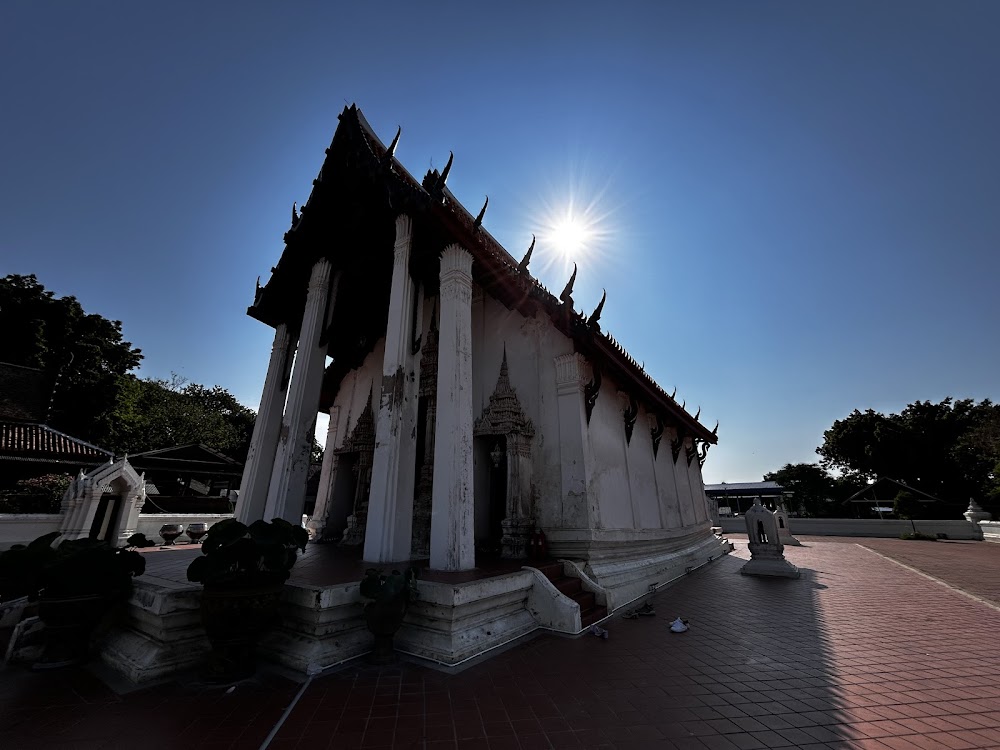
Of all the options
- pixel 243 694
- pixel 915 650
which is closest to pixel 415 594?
pixel 243 694

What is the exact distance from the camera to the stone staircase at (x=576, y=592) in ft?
16.6

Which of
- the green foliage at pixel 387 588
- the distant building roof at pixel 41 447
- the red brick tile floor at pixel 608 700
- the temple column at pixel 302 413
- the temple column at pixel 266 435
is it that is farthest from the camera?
the distant building roof at pixel 41 447

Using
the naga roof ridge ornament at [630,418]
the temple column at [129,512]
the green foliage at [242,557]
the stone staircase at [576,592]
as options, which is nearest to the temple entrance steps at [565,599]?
the stone staircase at [576,592]

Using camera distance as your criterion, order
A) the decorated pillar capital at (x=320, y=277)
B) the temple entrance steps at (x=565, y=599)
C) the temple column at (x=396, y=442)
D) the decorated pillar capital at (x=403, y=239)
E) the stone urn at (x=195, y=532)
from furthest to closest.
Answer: the stone urn at (x=195, y=532), the decorated pillar capital at (x=320, y=277), the decorated pillar capital at (x=403, y=239), the temple column at (x=396, y=442), the temple entrance steps at (x=565, y=599)

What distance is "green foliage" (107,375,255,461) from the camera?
79.9ft

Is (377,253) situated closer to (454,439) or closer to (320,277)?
(320,277)

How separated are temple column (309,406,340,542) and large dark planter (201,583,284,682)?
6640mm

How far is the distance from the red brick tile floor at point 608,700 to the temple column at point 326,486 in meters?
6.36

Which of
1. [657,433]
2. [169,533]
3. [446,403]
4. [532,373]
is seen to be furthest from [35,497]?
[657,433]

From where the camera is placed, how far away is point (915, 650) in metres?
3.95

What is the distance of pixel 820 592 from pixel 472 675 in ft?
23.4

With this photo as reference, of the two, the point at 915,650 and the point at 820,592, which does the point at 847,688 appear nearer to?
the point at 915,650

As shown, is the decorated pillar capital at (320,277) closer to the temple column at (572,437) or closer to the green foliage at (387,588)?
the temple column at (572,437)

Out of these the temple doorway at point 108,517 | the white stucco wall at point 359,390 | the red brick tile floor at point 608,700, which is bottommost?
the red brick tile floor at point 608,700
